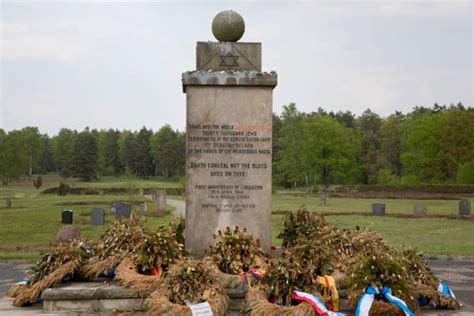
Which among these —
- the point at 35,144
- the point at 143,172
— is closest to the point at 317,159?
the point at 143,172

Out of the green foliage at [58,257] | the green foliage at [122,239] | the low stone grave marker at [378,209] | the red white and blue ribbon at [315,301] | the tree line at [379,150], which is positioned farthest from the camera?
the tree line at [379,150]

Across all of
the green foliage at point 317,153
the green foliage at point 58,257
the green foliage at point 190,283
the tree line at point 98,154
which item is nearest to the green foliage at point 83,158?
the tree line at point 98,154

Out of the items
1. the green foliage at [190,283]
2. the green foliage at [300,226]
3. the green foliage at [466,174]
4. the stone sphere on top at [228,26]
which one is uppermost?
the stone sphere on top at [228,26]

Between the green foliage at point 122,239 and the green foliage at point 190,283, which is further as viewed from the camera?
the green foliage at point 122,239

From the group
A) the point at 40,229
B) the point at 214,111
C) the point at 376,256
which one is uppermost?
the point at 214,111

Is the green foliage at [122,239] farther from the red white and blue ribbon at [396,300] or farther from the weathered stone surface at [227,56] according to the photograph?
the red white and blue ribbon at [396,300]

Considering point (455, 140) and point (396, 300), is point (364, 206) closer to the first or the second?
point (455, 140)

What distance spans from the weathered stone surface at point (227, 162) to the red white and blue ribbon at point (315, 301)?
2.09 meters

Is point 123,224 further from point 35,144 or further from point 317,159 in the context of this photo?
point 35,144

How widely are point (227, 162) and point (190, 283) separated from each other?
92.5 inches

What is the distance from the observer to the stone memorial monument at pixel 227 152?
8055mm

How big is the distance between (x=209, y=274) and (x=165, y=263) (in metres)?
0.88

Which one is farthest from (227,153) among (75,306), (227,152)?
(75,306)

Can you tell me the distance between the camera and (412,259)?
750 cm
